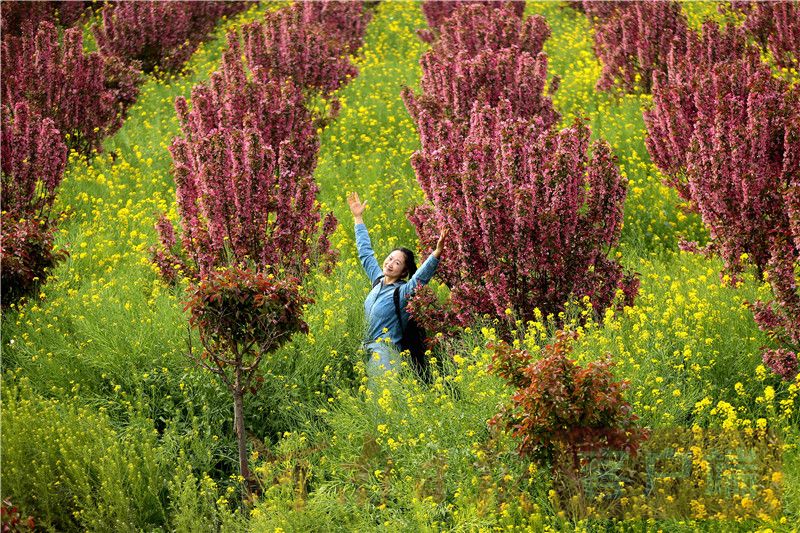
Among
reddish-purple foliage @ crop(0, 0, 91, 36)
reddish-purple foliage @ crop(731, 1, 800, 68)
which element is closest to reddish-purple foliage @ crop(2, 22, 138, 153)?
reddish-purple foliage @ crop(0, 0, 91, 36)

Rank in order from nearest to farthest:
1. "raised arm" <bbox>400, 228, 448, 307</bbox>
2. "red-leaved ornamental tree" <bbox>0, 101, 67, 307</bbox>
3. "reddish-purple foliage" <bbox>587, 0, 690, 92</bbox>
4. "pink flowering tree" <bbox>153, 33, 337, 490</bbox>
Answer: "raised arm" <bbox>400, 228, 448, 307</bbox> < "pink flowering tree" <bbox>153, 33, 337, 490</bbox> < "red-leaved ornamental tree" <bbox>0, 101, 67, 307</bbox> < "reddish-purple foliage" <bbox>587, 0, 690, 92</bbox>

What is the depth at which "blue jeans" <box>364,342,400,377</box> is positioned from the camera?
7.59m

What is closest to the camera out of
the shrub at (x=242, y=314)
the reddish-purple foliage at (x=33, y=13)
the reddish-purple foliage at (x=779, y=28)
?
the shrub at (x=242, y=314)

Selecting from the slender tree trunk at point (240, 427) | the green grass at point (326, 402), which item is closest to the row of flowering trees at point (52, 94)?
the green grass at point (326, 402)

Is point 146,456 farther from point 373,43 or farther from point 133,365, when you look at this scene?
point 373,43

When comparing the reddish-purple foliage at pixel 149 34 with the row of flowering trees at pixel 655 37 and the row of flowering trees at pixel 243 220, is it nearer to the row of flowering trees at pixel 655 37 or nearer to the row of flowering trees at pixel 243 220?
the row of flowering trees at pixel 243 220

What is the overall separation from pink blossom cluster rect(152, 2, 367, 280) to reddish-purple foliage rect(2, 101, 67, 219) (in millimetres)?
1673

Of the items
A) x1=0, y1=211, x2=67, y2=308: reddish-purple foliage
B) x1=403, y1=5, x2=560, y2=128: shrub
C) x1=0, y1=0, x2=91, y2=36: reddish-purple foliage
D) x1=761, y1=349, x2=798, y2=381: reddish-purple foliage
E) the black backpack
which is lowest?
the black backpack

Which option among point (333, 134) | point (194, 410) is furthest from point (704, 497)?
point (333, 134)

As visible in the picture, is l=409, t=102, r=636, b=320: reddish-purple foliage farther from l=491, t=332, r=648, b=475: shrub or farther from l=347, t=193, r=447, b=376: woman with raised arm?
l=491, t=332, r=648, b=475: shrub

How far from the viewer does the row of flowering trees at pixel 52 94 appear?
28.6 ft

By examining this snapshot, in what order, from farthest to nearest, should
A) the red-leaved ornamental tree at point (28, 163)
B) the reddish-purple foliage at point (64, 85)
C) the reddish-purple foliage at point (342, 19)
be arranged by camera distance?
the reddish-purple foliage at point (342, 19) → the reddish-purple foliage at point (64, 85) → the red-leaved ornamental tree at point (28, 163)

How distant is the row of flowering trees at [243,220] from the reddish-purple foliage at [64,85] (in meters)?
3.13

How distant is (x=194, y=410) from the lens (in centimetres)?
768
